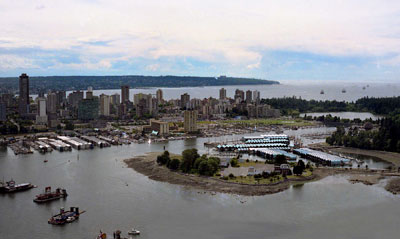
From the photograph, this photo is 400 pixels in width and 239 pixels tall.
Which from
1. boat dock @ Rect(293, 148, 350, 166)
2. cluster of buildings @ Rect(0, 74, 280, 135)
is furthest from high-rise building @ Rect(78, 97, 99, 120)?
boat dock @ Rect(293, 148, 350, 166)

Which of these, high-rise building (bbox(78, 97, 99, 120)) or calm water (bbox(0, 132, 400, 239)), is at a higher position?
high-rise building (bbox(78, 97, 99, 120))

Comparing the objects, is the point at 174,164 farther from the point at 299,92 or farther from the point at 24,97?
the point at 299,92

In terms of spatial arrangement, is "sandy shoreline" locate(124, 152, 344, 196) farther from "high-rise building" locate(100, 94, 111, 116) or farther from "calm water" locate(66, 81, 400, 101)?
"calm water" locate(66, 81, 400, 101)

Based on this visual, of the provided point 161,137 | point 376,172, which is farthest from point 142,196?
point 161,137

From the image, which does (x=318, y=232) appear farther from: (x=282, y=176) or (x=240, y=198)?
(x=282, y=176)

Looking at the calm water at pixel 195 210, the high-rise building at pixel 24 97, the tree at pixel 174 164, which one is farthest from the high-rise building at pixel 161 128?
the high-rise building at pixel 24 97

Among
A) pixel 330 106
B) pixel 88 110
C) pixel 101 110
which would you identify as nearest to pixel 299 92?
pixel 330 106
